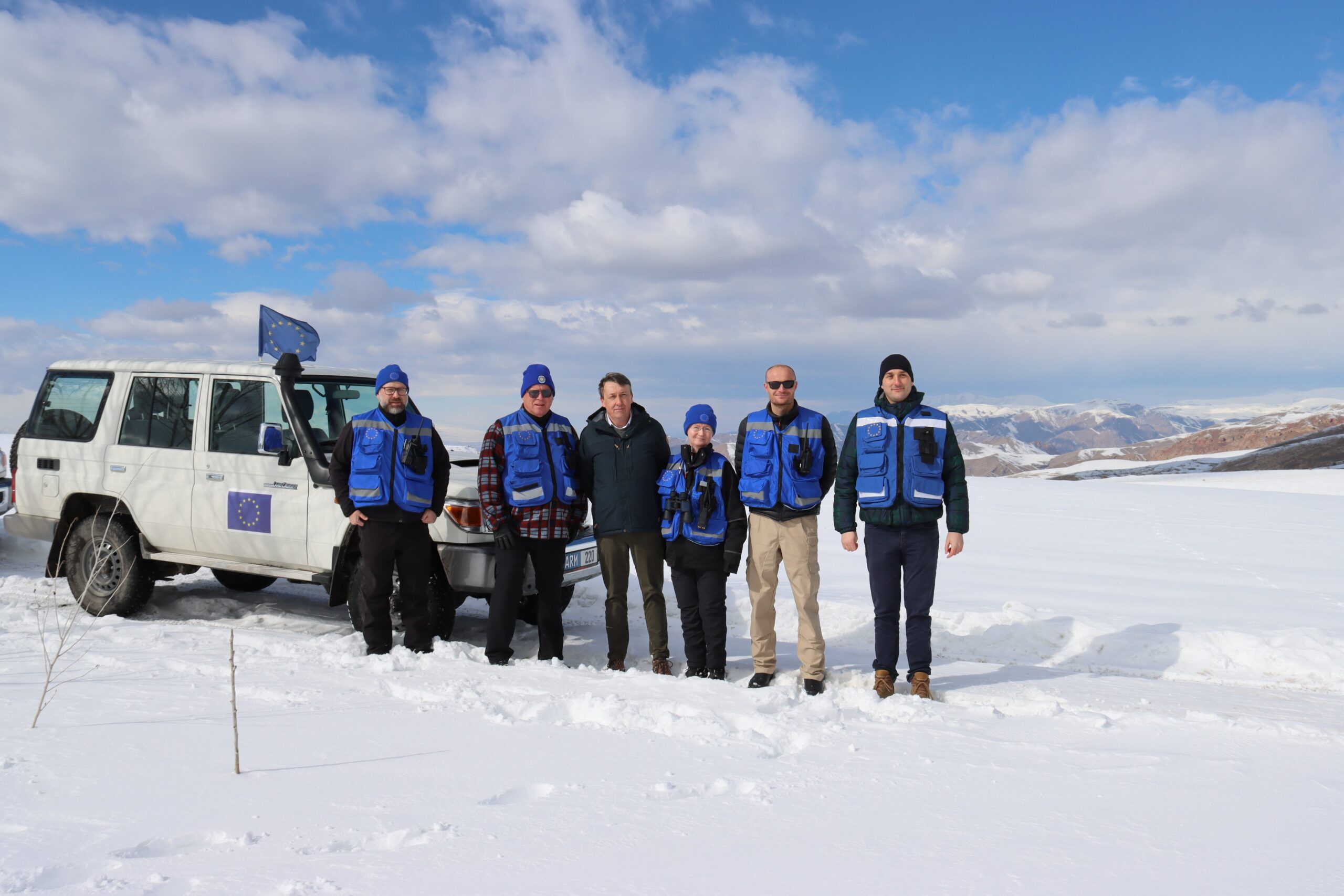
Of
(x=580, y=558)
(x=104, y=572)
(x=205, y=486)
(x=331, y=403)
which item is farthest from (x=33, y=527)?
(x=580, y=558)

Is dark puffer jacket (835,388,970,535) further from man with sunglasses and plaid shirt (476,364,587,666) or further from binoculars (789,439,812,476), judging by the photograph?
man with sunglasses and plaid shirt (476,364,587,666)

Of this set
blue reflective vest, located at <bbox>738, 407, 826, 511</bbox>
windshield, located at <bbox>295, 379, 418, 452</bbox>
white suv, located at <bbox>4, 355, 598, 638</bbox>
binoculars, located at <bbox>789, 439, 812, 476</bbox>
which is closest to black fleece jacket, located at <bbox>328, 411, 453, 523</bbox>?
white suv, located at <bbox>4, 355, 598, 638</bbox>

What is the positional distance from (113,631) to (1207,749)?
651 cm

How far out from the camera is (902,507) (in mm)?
4965

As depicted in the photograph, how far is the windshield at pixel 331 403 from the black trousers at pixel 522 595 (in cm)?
148

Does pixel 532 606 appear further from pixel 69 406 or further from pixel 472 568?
pixel 69 406

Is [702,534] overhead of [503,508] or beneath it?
beneath

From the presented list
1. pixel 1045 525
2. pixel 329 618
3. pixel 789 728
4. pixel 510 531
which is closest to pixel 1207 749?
pixel 789 728

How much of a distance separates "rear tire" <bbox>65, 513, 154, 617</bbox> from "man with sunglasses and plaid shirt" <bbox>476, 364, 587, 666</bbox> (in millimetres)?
3339

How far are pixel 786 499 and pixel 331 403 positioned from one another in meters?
3.60

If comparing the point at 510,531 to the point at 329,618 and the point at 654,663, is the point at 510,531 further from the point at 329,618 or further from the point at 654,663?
the point at 329,618

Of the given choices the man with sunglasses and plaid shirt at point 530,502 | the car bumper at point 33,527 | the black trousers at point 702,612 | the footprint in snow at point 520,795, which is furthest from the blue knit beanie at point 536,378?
the car bumper at point 33,527

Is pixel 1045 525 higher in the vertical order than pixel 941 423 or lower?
lower

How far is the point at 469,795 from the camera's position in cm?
313
